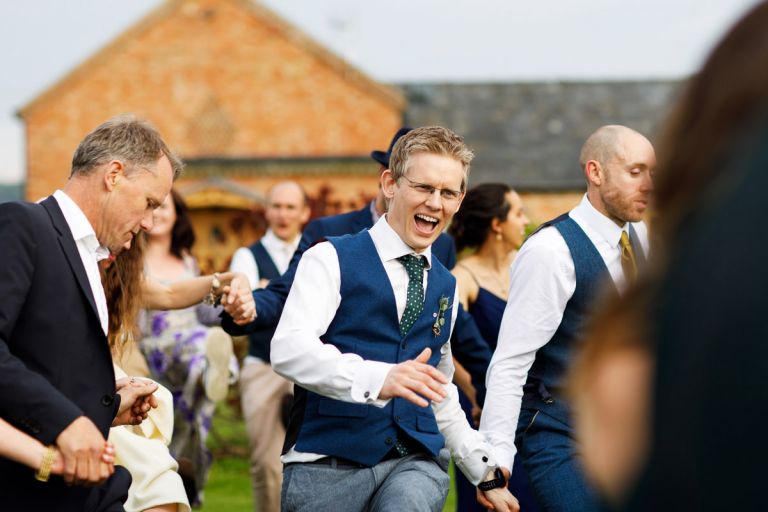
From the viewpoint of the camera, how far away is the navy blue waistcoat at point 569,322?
16.9ft

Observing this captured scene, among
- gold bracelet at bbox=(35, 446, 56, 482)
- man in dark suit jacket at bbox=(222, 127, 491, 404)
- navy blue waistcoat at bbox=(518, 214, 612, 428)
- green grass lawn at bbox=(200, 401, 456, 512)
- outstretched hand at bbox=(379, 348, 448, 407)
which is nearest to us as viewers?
gold bracelet at bbox=(35, 446, 56, 482)

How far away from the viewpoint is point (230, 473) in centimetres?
1338

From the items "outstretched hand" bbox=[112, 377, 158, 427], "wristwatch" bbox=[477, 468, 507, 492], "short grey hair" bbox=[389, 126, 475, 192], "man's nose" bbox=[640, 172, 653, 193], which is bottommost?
"wristwatch" bbox=[477, 468, 507, 492]

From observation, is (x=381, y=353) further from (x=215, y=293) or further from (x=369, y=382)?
(x=215, y=293)

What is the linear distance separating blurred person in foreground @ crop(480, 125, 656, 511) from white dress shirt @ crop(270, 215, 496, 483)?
144 millimetres

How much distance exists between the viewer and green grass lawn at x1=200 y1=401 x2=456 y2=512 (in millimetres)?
11141

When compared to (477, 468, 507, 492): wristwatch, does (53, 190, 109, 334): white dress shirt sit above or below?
above

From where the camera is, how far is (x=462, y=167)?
5195 mm

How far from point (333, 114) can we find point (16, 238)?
3589 centimetres

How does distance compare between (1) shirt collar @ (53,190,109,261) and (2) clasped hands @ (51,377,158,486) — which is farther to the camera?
(1) shirt collar @ (53,190,109,261)

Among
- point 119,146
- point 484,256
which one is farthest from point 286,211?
point 119,146

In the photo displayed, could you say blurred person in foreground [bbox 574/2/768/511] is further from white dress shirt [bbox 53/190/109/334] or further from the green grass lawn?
the green grass lawn

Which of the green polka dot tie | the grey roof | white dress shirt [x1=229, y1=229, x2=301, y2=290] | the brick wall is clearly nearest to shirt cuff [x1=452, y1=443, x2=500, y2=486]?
the green polka dot tie

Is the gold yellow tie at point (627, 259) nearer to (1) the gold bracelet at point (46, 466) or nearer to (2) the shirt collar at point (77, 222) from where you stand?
(2) the shirt collar at point (77, 222)
